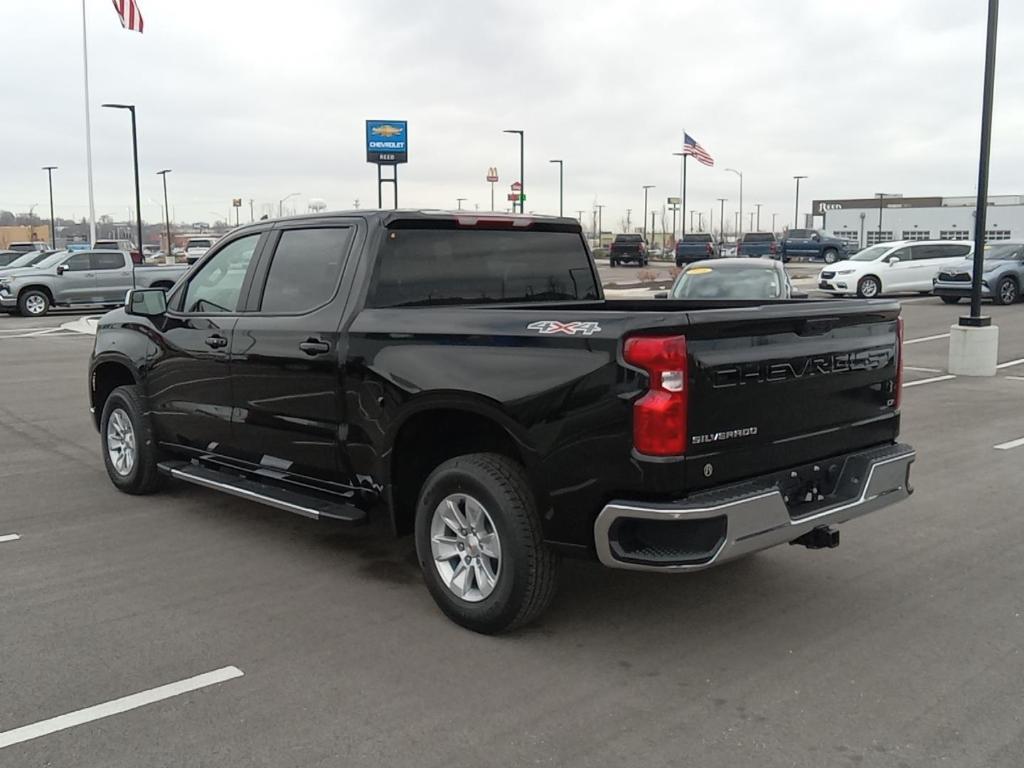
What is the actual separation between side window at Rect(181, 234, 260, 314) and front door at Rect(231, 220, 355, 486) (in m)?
0.21

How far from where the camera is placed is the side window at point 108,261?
25734 millimetres

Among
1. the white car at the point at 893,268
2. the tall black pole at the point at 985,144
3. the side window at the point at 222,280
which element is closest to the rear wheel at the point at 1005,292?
the white car at the point at 893,268

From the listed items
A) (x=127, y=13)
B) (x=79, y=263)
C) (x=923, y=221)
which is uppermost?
(x=127, y=13)

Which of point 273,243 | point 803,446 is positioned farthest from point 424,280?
point 803,446

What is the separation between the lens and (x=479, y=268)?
17.3 ft

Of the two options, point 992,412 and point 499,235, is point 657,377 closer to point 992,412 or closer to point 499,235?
point 499,235

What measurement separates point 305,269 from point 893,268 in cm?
2489

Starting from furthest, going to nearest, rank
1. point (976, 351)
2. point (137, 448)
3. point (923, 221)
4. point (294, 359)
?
1. point (923, 221)
2. point (976, 351)
3. point (137, 448)
4. point (294, 359)

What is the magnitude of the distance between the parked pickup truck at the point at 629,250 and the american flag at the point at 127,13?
86.5 ft

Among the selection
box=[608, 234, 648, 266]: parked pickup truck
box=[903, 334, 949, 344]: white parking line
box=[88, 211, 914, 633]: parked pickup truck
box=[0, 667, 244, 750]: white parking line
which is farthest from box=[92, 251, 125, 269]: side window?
box=[608, 234, 648, 266]: parked pickup truck

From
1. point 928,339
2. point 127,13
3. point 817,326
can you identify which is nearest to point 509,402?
point 817,326

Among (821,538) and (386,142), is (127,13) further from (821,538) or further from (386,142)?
(821,538)

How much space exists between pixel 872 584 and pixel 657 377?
85.2 inches

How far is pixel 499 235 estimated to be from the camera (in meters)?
5.38
